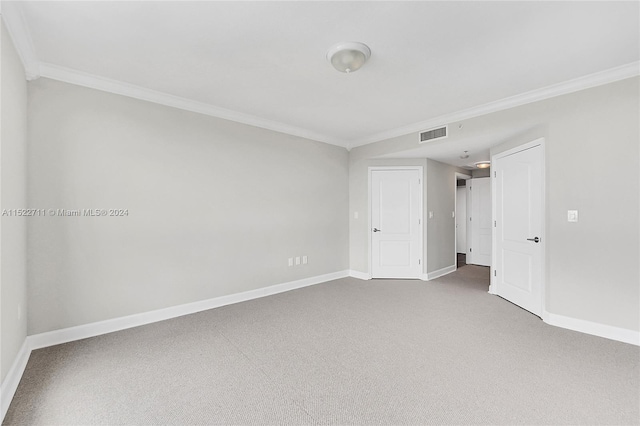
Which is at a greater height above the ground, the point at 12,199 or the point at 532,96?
the point at 532,96

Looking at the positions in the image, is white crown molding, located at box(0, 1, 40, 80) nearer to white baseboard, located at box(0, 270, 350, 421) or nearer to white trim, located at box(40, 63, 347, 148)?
white trim, located at box(40, 63, 347, 148)

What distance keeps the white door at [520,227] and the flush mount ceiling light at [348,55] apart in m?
2.56

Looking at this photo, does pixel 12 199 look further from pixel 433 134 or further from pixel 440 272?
pixel 440 272

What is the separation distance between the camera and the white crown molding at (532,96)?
8.97 feet

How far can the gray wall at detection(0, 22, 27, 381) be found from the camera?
6.27 ft

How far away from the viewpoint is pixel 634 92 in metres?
2.70

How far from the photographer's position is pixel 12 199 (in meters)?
2.13

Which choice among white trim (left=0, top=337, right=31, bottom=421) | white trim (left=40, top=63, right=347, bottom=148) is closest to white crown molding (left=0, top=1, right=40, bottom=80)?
white trim (left=40, top=63, right=347, bottom=148)

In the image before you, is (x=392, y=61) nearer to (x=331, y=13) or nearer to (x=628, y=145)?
(x=331, y=13)

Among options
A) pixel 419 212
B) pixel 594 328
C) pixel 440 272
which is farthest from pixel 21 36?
Answer: pixel 440 272

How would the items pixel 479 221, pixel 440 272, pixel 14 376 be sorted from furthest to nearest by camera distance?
pixel 479 221, pixel 440 272, pixel 14 376

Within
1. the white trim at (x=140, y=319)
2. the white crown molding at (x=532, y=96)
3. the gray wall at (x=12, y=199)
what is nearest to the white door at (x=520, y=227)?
the white crown molding at (x=532, y=96)

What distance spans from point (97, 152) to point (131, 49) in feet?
3.85

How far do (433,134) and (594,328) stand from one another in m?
2.98
